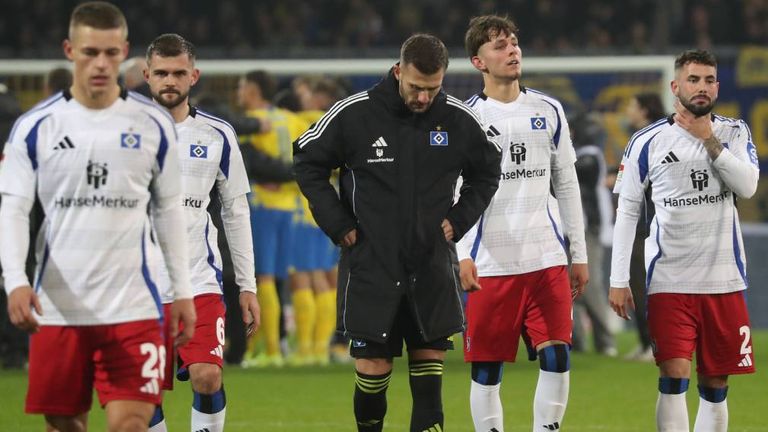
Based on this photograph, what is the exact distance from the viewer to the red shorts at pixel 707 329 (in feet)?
23.8

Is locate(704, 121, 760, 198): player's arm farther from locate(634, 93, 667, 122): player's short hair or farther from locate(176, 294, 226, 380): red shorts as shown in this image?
locate(634, 93, 667, 122): player's short hair

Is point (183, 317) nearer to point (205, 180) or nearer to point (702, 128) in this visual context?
point (205, 180)

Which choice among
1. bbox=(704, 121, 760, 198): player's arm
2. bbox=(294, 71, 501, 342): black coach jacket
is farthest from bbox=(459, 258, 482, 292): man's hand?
bbox=(704, 121, 760, 198): player's arm

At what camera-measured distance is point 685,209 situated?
729cm

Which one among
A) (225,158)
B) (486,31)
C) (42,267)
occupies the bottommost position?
(42,267)

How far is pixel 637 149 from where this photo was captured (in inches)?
291

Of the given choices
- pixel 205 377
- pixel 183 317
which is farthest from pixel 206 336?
pixel 183 317

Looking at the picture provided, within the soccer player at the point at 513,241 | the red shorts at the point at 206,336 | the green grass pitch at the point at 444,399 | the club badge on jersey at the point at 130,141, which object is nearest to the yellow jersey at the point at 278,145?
the green grass pitch at the point at 444,399

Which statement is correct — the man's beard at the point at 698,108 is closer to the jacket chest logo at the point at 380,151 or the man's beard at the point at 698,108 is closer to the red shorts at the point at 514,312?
the red shorts at the point at 514,312

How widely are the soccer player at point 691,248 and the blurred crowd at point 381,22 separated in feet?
49.3

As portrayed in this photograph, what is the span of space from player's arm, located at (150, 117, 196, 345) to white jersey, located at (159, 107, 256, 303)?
1.40 m

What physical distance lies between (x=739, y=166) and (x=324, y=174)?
2077 mm

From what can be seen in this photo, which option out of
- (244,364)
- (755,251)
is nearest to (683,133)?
(244,364)

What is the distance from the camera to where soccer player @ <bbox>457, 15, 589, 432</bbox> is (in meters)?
7.45
